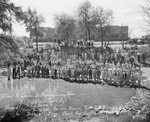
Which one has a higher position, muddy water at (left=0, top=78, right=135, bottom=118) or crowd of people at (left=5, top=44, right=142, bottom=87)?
crowd of people at (left=5, top=44, right=142, bottom=87)

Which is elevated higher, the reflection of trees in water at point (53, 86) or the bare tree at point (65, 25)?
the bare tree at point (65, 25)

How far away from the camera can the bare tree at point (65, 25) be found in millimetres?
34938

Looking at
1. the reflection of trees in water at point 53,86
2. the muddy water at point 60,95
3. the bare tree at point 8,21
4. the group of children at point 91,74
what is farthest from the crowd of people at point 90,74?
the bare tree at point 8,21

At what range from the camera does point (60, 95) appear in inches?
506

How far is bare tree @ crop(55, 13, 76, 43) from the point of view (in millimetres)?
34938

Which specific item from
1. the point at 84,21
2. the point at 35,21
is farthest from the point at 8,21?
the point at 84,21

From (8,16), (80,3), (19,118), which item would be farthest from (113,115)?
(80,3)

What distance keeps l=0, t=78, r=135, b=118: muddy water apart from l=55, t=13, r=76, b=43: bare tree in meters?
20.5

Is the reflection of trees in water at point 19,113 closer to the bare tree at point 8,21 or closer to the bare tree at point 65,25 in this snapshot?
the bare tree at point 8,21

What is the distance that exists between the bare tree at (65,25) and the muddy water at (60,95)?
67.2ft

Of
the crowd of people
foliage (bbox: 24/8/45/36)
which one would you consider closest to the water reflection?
the crowd of people

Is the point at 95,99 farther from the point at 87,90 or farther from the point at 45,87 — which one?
the point at 45,87

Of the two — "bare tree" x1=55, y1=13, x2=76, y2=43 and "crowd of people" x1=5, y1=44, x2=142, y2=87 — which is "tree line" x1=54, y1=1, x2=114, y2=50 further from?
"crowd of people" x1=5, y1=44, x2=142, y2=87

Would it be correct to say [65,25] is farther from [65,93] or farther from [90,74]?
[65,93]
